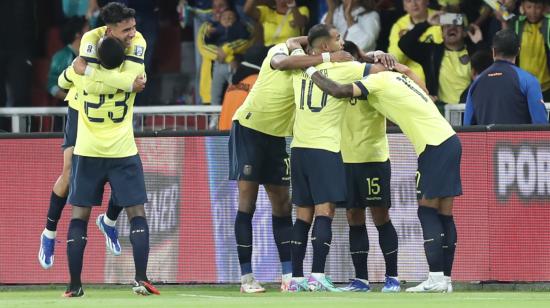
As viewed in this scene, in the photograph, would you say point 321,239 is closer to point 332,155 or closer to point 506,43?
point 332,155

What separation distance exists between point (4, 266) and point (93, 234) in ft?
3.15

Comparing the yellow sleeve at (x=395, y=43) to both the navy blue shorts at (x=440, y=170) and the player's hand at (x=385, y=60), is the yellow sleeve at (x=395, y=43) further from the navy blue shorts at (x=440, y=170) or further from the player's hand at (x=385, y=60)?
the navy blue shorts at (x=440, y=170)

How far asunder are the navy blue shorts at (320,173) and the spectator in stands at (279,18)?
16.9ft

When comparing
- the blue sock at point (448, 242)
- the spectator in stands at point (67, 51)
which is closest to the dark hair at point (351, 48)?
the blue sock at point (448, 242)

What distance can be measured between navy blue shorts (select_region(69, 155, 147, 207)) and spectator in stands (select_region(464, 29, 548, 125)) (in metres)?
3.85

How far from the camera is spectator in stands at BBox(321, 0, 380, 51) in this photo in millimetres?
18328

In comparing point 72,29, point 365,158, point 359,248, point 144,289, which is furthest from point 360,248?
point 72,29

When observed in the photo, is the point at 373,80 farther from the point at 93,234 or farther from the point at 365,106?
the point at 93,234

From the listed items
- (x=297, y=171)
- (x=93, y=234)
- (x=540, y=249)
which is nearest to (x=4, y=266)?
(x=93, y=234)

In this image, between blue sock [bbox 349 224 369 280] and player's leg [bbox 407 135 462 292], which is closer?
player's leg [bbox 407 135 462 292]

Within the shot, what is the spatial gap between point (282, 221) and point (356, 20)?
178 inches

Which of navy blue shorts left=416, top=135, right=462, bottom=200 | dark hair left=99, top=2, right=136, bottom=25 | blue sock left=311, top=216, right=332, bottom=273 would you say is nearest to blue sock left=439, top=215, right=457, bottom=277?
navy blue shorts left=416, top=135, right=462, bottom=200

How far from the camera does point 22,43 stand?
792 inches

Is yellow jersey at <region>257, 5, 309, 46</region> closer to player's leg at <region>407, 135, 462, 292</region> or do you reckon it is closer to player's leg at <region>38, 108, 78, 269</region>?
player's leg at <region>38, 108, 78, 269</region>
